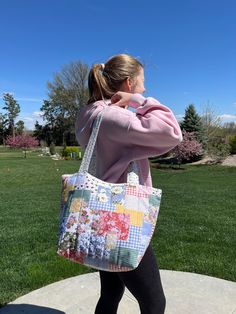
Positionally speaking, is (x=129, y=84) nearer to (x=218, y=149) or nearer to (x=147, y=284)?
(x=147, y=284)

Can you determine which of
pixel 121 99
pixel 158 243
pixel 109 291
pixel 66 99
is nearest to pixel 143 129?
pixel 121 99

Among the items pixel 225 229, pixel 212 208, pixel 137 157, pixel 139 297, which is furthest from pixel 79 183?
pixel 212 208

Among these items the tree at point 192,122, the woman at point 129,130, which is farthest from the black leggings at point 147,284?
the tree at point 192,122

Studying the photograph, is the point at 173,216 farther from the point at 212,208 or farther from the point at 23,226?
the point at 23,226

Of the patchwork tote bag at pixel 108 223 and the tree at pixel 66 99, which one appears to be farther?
the tree at pixel 66 99

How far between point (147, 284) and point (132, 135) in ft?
2.32

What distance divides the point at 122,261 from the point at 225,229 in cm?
457

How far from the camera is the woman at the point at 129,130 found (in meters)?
1.64

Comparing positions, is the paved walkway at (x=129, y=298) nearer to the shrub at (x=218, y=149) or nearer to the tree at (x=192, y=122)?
the shrub at (x=218, y=149)

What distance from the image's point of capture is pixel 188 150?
2403 cm

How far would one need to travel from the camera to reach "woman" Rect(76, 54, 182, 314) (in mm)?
1640

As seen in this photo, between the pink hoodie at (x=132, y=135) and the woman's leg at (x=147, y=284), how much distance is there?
0.38m

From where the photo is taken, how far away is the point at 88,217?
1.62 metres

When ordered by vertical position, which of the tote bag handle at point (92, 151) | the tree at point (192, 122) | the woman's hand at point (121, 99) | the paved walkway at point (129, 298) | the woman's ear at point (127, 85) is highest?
the tree at point (192, 122)
